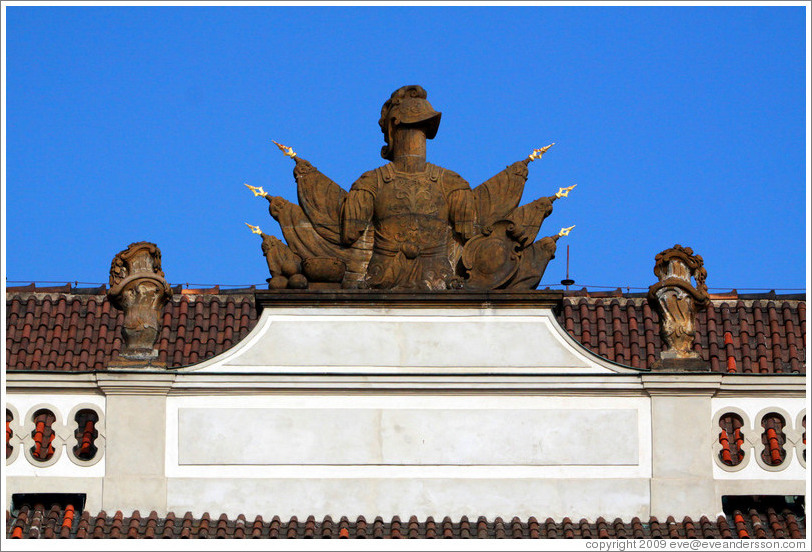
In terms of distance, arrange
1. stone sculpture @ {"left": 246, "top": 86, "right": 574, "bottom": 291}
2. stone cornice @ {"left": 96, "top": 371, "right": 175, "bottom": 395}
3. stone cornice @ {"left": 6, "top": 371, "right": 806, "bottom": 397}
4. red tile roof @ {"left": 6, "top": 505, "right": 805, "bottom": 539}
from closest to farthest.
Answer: red tile roof @ {"left": 6, "top": 505, "right": 805, "bottom": 539} < stone cornice @ {"left": 96, "top": 371, "right": 175, "bottom": 395} < stone cornice @ {"left": 6, "top": 371, "right": 806, "bottom": 397} < stone sculpture @ {"left": 246, "top": 86, "right": 574, "bottom": 291}

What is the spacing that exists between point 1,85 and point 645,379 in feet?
25.6

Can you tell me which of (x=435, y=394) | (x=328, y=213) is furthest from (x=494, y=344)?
(x=328, y=213)

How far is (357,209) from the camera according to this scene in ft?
75.8

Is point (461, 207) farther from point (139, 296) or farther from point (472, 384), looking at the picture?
point (139, 296)

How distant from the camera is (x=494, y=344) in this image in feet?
73.3

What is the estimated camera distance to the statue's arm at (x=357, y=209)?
23.0 meters

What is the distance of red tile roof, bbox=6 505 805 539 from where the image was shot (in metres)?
21.4

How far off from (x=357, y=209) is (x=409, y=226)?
26.4 inches

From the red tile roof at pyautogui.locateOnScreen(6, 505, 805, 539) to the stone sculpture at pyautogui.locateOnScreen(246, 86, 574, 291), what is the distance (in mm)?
2739

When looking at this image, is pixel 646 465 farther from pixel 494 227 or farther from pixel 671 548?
pixel 494 227

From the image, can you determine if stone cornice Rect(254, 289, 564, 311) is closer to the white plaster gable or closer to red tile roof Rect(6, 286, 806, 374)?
the white plaster gable

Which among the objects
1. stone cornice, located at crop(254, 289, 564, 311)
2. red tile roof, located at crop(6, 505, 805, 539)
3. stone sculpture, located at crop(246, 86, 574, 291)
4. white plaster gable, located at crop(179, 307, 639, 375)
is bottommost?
red tile roof, located at crop(6, 505, 805, 539)

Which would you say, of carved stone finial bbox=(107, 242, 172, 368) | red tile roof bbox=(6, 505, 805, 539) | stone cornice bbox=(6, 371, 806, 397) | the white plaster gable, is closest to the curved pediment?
the white plaster gable

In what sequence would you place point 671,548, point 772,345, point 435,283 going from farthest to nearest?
point 772,345 → point 435,283 → point 671,548
